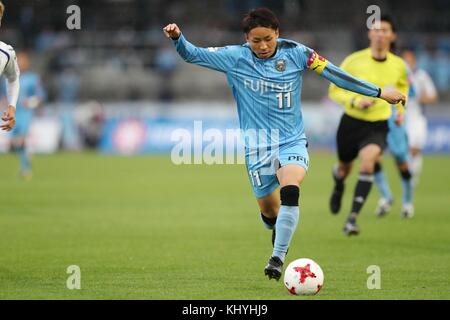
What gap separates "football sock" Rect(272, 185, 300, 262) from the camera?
28.6 ft

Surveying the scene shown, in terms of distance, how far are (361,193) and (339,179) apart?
3.57 ft

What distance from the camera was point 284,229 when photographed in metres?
8.74

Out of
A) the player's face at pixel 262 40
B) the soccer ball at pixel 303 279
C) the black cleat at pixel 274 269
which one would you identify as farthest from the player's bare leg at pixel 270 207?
the soccer ball at pixel 303 279

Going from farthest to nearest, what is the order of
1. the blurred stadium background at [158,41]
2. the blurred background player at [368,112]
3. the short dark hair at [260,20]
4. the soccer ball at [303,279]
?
the blurred stadium background at [158,41] < the blurred background player at [368,112] < the short dark hair at [260,20] < the soccer ball at [303,279]

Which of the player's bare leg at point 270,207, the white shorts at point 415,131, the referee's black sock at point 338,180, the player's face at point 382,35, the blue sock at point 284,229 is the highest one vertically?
the white shorts at point 415,131

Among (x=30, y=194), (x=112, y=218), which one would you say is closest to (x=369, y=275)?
(x=112, y=218)

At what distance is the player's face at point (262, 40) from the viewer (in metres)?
8.77

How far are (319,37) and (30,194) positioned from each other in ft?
58.4

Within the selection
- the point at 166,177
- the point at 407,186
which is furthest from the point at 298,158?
the point at 166,177

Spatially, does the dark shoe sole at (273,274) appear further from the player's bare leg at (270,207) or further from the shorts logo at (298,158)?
the player's bare leg at (270,207)

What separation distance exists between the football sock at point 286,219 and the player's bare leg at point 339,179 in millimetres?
4826
